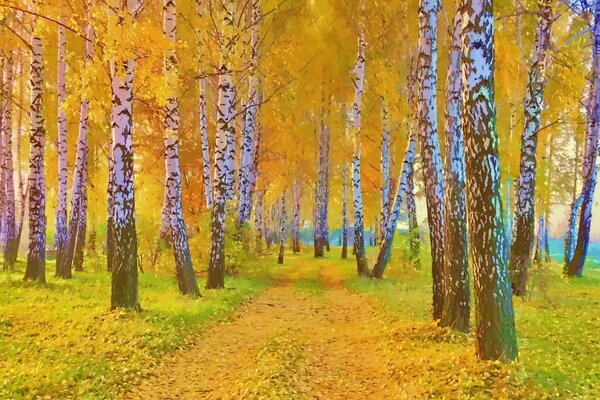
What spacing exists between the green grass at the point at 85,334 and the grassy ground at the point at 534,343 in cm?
444

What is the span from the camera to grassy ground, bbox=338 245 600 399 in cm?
627

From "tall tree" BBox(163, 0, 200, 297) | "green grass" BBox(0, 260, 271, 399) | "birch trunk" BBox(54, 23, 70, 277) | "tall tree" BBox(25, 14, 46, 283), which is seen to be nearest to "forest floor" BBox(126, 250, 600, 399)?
Result: "green grass" BBox(0, 260, 271, 399)

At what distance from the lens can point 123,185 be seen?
33.9 ft

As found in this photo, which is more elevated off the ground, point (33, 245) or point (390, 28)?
point (390, 28)

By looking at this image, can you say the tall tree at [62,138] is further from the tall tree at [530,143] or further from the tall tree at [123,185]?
the tall tree at [530,143]

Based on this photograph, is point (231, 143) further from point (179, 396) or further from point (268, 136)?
point (179, 396)

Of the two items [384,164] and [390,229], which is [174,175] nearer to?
[390,229]

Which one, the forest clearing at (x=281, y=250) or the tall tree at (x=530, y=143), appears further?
the tall tree at (x=530, y=143)

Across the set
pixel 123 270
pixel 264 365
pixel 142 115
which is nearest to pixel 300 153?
pixel 142 115

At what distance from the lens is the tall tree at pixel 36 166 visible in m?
13.1

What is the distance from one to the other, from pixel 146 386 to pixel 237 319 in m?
4.92

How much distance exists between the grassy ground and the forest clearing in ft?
0.16

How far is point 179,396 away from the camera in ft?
22.4

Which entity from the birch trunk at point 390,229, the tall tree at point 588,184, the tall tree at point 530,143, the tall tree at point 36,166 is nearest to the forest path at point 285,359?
the tall tree at point 530,143
